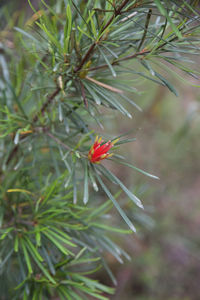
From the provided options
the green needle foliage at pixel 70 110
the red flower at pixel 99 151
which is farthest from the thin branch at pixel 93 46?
the red flower at pixel 99 151

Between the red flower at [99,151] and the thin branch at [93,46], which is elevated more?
the thin branch at [93,46]

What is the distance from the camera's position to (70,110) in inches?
18.8

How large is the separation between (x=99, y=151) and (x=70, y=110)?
13cm

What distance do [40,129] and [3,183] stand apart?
0.13m

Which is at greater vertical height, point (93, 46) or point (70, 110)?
point (93, 46)

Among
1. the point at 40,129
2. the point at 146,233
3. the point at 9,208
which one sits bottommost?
the point at 146,233

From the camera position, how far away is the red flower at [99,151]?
372mm

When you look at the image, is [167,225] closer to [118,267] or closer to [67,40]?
[118,267]

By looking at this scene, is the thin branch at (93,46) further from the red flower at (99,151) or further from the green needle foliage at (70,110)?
the red flower at (99,151)

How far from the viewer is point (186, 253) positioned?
1.53 meters

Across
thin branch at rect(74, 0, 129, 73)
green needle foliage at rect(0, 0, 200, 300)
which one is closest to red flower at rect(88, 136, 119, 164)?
green needle foliage at rect(0, 0, 200, 300)

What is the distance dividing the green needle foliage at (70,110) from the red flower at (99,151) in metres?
0.02

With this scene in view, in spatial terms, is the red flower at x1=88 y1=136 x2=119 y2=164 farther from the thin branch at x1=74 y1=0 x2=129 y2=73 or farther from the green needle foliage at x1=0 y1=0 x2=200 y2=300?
the thin branch at x1=74 y1=0 x2=129 y2=73

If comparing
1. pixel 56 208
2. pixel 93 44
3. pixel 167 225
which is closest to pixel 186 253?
pixel 167 225
